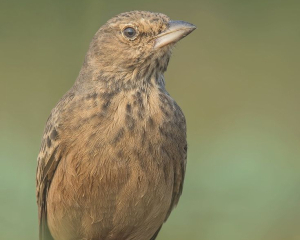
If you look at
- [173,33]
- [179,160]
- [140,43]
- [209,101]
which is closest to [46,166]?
[179,160]

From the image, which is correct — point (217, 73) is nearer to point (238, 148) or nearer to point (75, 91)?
point (238, 148)

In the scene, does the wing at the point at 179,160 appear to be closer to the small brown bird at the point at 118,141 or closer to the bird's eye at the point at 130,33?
the small brown bird at the point at 118,141

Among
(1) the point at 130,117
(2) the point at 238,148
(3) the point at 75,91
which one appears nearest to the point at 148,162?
(1) the point at 130,117

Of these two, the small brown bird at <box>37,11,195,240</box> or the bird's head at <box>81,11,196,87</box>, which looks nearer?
the small brown bird at <box>37,11,195,240</box>

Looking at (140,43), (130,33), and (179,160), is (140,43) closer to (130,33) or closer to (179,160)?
(130,33)

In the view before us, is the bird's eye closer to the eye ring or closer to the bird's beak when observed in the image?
the eye ring

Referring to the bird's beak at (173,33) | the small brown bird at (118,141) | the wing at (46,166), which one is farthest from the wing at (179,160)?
the wing at (46,166)

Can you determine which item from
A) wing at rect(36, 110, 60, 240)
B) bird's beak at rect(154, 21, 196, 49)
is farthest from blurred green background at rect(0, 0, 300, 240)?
bird's beak at rect(154, 21, 196, 49)
